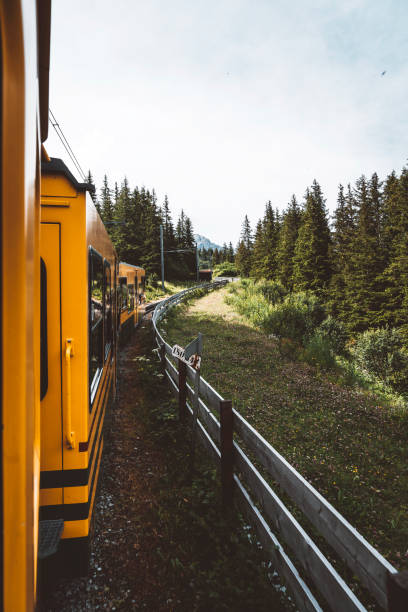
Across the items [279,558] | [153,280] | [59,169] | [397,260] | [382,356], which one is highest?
[397,260]

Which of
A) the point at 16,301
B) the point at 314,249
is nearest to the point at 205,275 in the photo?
the point at 314,249

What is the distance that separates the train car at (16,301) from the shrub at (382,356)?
19.1 m

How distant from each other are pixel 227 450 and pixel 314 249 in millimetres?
38124

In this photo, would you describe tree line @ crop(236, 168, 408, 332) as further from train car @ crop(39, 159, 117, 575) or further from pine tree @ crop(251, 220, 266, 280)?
train car @ crop(39, 159, 117, 575)

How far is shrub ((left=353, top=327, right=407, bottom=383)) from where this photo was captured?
18156 mm

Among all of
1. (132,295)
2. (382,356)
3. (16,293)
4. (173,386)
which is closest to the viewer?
(16,293)

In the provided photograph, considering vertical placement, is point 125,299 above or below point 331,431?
above

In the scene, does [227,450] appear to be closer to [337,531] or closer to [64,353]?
[337,531]

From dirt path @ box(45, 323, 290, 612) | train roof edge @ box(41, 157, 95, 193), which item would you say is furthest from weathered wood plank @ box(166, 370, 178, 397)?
train roof edge @ box(41, 157, 95, 193)

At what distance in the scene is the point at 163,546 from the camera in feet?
12.2

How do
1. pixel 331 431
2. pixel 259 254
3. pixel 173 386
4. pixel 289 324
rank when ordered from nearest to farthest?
pixel 331 431
pixel 173 386
pixel 289 324
pixel 259 254

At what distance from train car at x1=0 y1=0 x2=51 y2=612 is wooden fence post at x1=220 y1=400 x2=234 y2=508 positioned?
10.7 ft

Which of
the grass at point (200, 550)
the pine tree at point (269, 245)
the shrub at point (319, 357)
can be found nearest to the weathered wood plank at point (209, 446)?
the grass at point (200, 550)

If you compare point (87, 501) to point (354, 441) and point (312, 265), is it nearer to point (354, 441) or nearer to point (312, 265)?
point (354, 441)
